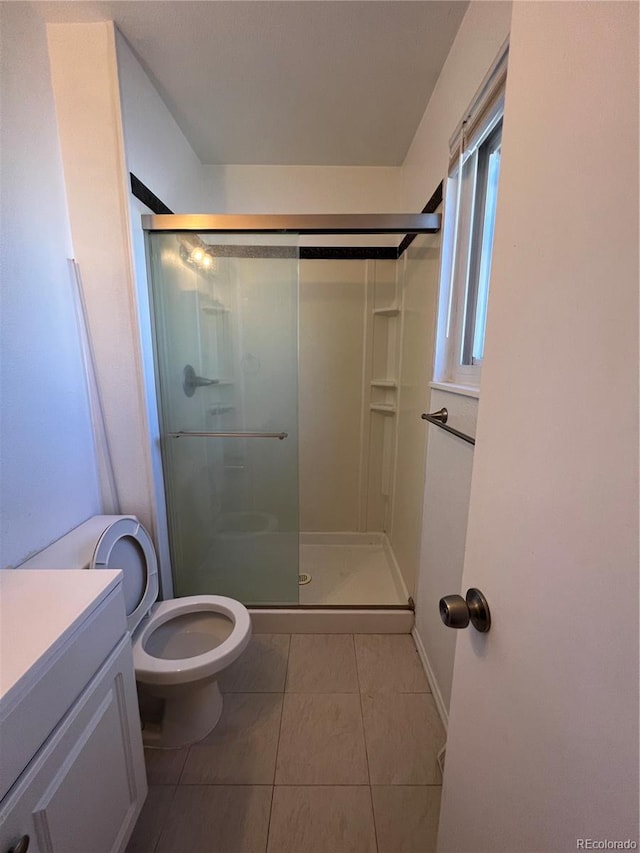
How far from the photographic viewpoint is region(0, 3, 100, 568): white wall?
93 centimetres

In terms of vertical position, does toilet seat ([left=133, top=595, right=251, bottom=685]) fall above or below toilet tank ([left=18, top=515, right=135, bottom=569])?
below

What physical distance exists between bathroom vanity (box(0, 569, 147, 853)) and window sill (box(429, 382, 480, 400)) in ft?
3.63

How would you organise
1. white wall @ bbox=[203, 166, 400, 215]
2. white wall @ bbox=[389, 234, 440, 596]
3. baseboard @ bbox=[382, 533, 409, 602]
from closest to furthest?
white wall @ bbox=[389, 234, 440, 596], baseboard @ bbox=[382, 533, 409, 602], white wall @ bbox=[203, 166, 400, 215]

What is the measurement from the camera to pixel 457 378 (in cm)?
129

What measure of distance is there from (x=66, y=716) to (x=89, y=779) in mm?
192

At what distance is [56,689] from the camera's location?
2.12 feet

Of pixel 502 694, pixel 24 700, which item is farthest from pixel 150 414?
pixel 502 694

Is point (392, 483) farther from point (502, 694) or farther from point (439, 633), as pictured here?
point (502, 694)

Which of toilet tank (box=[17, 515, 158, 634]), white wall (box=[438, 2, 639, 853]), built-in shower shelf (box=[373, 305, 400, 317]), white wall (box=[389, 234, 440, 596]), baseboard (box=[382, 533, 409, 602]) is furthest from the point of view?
built-in shower shelf (box=[373, 305, 400, 317])

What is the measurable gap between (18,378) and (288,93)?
156cm

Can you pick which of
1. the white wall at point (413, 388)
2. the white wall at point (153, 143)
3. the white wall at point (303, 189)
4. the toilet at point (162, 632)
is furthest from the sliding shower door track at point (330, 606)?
the white wall at point (303, 189)

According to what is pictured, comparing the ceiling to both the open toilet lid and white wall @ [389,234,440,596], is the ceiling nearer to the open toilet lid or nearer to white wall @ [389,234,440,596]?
white wall @ [389,234,440,596]

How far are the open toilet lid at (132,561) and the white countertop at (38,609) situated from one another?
0.23 metres

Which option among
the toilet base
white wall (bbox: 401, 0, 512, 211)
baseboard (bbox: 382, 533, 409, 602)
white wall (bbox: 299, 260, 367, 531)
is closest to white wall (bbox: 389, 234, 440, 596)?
baseboard (bbox: 382, 533, 409, 602)
